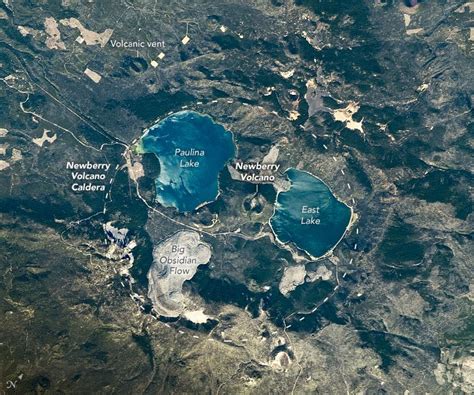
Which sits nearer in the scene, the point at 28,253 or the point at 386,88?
the point at 28,253

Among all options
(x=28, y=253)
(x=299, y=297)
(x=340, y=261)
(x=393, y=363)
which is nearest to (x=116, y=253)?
(x=28, y=253)

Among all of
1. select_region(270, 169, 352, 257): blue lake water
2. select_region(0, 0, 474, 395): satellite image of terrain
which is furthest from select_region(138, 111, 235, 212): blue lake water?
select_region(270, 169, 352, 257): blue lake water

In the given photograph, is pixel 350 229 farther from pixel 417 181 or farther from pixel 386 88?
pixel 386 88

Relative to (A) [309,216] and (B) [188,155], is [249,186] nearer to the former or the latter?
(A) [309,216]

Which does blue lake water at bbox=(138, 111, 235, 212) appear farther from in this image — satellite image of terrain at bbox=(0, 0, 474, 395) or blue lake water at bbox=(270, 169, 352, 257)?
blue lake water at bbox=(270, 169, 352, 257)

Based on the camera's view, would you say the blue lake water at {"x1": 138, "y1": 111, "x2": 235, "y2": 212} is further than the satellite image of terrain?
Yes
